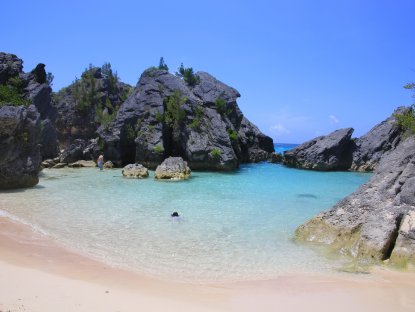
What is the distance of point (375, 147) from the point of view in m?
38.7

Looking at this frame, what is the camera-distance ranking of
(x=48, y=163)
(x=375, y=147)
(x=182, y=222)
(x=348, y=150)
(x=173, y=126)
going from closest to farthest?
(x=182, y=222), (x=48, y=163), (x=173, y=126), (x=375, y=147), (x=348, y=150)

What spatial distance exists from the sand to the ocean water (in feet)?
2.67

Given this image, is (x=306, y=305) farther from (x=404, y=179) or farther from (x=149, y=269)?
(x=404, y=179)

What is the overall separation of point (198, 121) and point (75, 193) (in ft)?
54.6

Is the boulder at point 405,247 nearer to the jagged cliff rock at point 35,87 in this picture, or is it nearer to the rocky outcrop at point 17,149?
the rocky outcrop at point 17,149

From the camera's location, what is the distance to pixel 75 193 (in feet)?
63.4

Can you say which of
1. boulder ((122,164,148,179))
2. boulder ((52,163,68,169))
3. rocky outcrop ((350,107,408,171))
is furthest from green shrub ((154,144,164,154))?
rocky outcrop ((350,107,408,171))

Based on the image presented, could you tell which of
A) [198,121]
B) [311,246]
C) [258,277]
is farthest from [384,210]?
[198,121]

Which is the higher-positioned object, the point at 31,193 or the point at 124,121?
the point at 124,121

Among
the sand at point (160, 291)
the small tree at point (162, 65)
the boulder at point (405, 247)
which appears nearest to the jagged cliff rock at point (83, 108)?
the small tree at point (162, 65)

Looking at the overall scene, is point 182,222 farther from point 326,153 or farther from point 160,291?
point 326,153

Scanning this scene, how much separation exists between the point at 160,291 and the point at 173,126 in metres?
27.9

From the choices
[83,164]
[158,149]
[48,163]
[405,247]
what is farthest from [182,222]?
[48,163]

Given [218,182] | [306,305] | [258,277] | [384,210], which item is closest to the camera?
[306,305]
